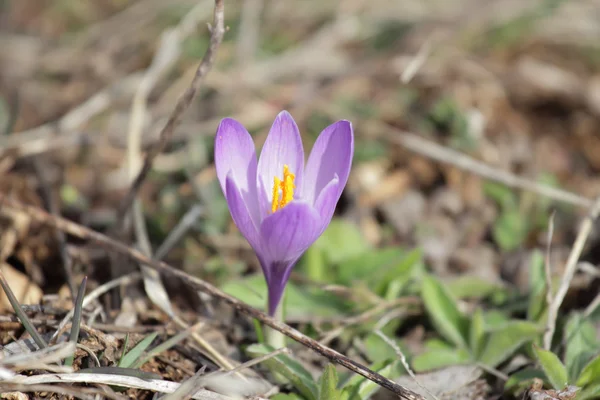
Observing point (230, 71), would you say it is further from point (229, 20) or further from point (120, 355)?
point (120, 355)

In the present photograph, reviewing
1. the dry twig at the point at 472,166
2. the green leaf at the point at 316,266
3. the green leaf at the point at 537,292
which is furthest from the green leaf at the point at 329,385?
the dry twig at the point at 472,166

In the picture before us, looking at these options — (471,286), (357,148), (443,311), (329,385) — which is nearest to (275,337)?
(329,385)

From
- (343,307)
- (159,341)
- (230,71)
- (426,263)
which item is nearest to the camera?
(159,341)

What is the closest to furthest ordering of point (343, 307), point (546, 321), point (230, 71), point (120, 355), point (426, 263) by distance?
point (120, 355) < point (546, 321) < point (343, 307) < point (426, 263) < point (230, 71)

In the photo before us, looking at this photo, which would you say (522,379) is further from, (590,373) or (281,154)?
(281,154)

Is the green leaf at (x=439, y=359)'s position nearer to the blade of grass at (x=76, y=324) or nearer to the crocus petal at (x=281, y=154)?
the crocus petal at (x=281, y=154)

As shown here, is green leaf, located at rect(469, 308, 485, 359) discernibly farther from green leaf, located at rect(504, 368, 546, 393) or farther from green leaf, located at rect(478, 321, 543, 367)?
green leaf, located at rect(504, 368, 546, 393)

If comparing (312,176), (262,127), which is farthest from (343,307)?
(262,127)
